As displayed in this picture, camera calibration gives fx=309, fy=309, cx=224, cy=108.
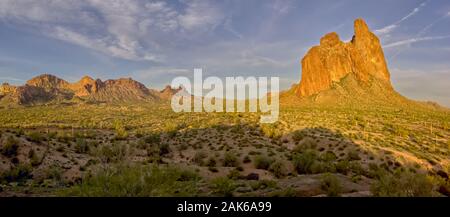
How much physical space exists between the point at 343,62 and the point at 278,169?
11679 centimetres

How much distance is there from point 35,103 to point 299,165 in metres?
155

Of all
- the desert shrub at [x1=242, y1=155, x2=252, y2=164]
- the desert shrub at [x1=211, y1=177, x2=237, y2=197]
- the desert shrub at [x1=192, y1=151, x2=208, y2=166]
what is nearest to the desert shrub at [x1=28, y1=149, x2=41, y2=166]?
the desert shrub at [x1=192, y1=151, x2=208, y2=166]

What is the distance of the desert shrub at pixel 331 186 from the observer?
36.5 feet

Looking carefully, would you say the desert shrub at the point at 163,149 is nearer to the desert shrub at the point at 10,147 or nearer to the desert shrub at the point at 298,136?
the desert shrub at the point at 10,147

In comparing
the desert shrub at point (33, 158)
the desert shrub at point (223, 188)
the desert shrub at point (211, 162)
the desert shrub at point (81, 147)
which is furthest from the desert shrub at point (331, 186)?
the desert shrub at point (81, 147)

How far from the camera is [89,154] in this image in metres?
25.6

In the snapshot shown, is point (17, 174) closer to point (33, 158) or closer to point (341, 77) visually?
point (33, 158)

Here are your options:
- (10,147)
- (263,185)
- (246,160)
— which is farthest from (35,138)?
(263,185)

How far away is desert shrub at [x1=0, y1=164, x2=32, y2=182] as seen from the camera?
53.6 feet

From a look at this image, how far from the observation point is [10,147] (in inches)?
824

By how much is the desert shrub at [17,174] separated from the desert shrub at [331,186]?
15.2 m
